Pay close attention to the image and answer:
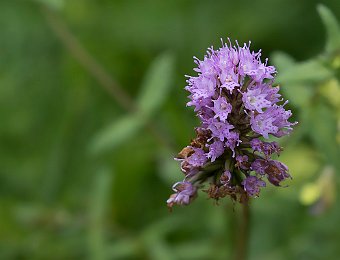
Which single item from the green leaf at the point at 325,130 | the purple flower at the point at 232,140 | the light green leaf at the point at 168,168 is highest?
the light green leaf at the point at 168,168

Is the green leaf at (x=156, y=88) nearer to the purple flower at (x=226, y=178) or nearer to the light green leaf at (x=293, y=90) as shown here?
the light green leaf at (x=293, y=90)

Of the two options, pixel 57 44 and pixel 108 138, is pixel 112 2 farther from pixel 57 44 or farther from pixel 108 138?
pixel 108 138

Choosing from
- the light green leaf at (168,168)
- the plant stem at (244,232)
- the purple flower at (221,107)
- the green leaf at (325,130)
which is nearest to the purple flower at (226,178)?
the purple flower at (221,107)

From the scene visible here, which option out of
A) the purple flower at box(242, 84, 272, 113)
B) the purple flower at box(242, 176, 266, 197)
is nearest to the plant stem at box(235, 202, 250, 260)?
the purple flower at box(242, 176, 266, 197)

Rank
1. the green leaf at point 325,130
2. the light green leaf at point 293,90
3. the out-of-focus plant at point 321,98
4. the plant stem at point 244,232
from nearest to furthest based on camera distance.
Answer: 1. the plant stem at point 244,232
2. the out-of-focus plant at point 321,98
3. the green leaf at point 325,130
4. the light green leaf at point 293,90

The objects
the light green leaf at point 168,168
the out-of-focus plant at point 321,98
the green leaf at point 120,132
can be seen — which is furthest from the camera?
the light green leaf at point 168,168

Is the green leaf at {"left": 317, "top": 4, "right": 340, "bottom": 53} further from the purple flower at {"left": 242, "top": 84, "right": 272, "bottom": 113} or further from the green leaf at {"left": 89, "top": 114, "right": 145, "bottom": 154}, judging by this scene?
the green leaf at {"left": 89, "top": 114, "right": 145, "bottom": 154}

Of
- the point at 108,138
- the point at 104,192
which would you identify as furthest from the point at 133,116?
the point at 104,192
